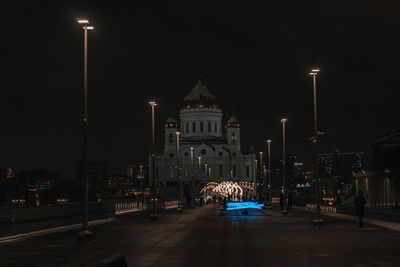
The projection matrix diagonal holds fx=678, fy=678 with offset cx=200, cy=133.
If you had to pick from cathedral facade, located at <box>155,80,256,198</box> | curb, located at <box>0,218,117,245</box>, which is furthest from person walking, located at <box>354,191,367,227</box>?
cathedral facade, located at <box>155,80,256,198</box>

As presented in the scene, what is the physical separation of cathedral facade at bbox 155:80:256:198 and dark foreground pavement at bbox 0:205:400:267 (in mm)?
160701

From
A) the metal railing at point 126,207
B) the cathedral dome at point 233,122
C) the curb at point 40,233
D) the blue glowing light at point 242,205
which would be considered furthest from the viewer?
the cathedral dome at point 233,122

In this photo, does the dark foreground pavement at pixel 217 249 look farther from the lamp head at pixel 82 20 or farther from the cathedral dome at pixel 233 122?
the cathedral dome at pixel 233 122

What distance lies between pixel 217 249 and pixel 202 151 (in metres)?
166


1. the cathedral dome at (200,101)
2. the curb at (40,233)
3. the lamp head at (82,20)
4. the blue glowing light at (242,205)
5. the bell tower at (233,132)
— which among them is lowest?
the curb at (40,233)

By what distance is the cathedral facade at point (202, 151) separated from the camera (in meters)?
190

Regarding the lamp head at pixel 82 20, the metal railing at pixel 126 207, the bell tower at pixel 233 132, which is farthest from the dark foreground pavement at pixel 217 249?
the bell tower at pixel 233 132

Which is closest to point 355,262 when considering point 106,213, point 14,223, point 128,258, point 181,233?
point 128,258

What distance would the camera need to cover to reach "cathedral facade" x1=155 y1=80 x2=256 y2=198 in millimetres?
189500

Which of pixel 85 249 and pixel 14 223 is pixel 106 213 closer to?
pixel 14 223

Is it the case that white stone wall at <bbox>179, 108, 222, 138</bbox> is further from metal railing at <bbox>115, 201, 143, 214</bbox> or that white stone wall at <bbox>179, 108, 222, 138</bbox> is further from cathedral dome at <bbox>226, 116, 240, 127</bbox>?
metal railing at <bbox>115, 201, 143, 214</bbox>

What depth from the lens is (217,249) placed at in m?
20.5

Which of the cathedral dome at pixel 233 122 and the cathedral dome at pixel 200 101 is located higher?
the cathedral dome at pixel 200 101

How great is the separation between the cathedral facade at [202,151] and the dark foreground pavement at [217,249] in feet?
527
